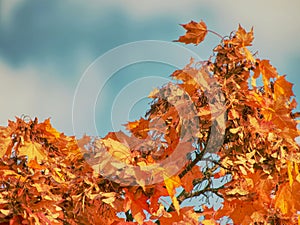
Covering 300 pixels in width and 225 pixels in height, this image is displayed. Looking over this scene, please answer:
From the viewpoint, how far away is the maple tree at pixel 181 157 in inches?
111

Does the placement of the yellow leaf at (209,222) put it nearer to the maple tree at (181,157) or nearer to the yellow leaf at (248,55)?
the maple tree at (181,157)

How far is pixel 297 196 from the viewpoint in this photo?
10.8ft

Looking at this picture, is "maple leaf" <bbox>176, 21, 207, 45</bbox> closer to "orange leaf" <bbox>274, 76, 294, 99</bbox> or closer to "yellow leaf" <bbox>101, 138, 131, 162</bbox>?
"orange leaf" <bbox>274, 76, 294, 99</bbox>

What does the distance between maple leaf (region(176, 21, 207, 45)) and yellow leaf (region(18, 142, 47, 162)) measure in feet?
3.79

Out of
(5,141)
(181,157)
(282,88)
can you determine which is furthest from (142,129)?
(282,88)

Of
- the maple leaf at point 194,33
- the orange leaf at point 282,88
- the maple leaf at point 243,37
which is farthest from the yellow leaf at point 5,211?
the orange leaf at point 282,88

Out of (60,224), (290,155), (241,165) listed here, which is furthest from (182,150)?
(60,224)

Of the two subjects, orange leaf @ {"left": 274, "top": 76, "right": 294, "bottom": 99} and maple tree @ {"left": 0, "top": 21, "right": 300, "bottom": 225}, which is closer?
maple tree @ {"left": 0, "top": 21, "right": 300, "bottom": 225}

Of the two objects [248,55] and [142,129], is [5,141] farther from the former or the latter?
[248,55]

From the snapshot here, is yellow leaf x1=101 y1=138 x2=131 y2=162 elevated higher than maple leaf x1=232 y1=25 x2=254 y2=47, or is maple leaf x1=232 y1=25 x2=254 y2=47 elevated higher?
maple leaf x1=232 y1=25 x2=254 y2=47

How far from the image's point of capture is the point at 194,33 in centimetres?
356

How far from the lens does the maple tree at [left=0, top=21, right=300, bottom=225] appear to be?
9.22 ft

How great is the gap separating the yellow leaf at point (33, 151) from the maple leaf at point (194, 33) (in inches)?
45.4

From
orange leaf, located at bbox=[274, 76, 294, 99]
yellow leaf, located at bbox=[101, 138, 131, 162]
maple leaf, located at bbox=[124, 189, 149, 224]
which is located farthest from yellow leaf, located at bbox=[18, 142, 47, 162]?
orange leaf, located at bbox=[274, 76, 294, 99]
